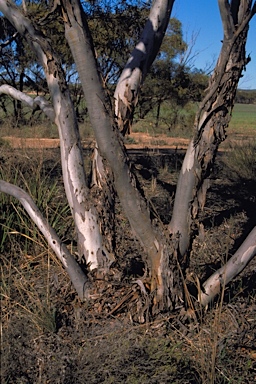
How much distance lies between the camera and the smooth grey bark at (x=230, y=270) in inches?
158

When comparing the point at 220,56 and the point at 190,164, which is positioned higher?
the point at 220,56

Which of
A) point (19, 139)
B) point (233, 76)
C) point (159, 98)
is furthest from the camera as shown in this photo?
point (159, 98)

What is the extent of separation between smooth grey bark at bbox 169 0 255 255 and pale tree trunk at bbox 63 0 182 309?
211 mm

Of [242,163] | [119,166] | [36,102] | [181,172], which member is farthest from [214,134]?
[242,163]

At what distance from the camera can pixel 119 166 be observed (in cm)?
414

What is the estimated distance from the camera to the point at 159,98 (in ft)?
91.1

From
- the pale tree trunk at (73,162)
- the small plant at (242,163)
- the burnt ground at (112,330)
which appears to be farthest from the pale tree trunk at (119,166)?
the small plant at (242,163)

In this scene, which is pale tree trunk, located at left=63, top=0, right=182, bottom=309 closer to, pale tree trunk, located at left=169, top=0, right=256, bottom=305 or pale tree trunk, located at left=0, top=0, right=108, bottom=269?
pale tree trunk, located at left=169, top=0, right=256, bottom=305

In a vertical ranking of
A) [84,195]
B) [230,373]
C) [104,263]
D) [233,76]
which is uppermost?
[233,76]

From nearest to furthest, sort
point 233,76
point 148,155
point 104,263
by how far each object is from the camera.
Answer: point 233,76 < point 104,263 < point 148,155

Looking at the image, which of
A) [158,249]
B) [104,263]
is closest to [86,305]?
[104,263]

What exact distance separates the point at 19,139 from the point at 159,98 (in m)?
21.1

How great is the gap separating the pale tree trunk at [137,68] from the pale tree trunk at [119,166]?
573 mm

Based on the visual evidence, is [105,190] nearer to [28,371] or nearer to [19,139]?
[28,371]
